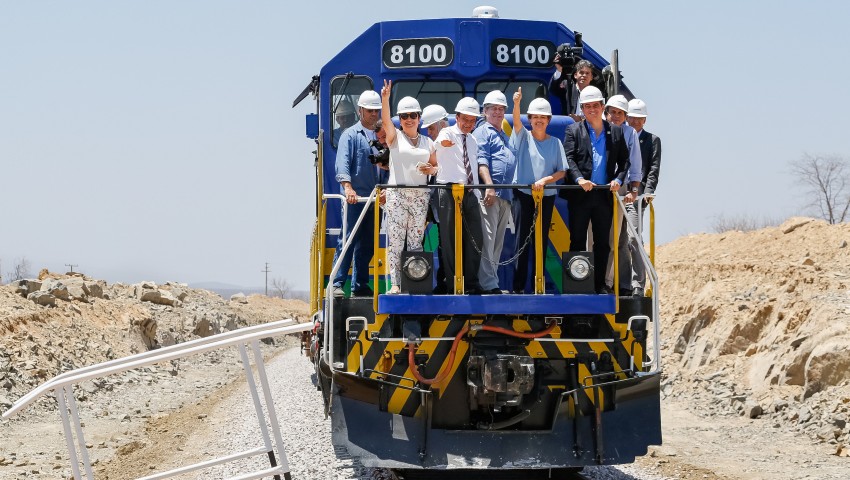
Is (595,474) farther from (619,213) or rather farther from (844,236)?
(844,236)

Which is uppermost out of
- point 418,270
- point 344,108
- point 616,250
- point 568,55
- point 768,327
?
point 568,55

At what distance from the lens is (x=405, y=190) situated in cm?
829

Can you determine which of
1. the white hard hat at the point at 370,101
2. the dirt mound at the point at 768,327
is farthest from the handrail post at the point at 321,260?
the dirt mound at the point at 768,327

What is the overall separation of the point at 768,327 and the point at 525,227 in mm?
9494

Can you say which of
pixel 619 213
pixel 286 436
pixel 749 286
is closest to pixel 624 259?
pixel 619 213

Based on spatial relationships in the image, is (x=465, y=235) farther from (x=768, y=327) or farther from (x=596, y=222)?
(x=768, y=327)

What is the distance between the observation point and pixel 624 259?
8852mm

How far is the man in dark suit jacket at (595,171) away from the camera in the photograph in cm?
865

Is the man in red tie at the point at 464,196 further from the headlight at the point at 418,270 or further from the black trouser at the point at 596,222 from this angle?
the black trouser at the point at 596,222

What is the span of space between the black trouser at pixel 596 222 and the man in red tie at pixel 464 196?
827 millimetres

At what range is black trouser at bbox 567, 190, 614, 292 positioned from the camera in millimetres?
8633

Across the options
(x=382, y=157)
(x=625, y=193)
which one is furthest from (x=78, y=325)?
(x=625, y=193)

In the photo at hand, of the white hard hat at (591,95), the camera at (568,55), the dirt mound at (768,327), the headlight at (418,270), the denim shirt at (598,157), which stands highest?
the camera at (568,55)

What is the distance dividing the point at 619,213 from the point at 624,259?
0.38m
